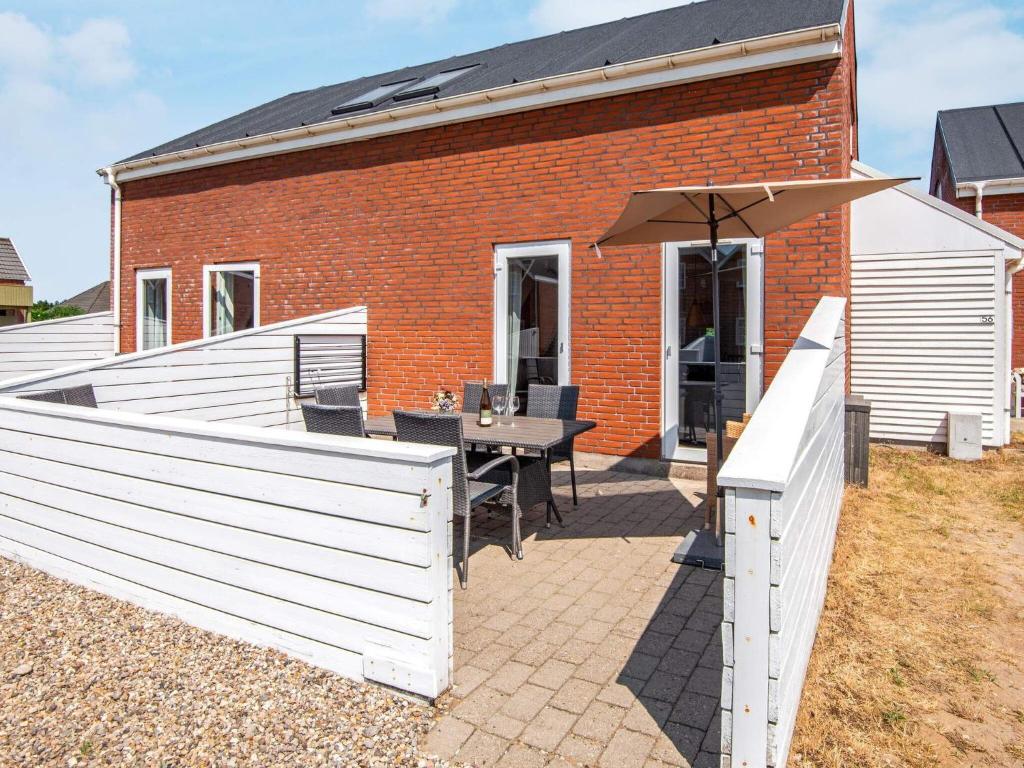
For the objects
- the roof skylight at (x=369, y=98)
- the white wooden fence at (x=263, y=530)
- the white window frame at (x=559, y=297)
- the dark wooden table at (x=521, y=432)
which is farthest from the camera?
the roof skylight at (x=369, y=98)

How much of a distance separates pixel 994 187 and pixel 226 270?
14.1 metres

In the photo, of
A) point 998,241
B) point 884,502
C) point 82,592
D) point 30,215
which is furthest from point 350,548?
point 30,215

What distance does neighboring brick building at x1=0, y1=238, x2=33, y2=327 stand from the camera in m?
28.2

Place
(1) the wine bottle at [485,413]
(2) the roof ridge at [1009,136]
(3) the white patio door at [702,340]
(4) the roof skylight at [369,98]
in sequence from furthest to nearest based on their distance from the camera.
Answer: (2) the roof ridge at [1009,136]
(4) the roof skylight at [369,98]
(3) the white patio door at [702,340]
(1) the wine bottle at [485,413]

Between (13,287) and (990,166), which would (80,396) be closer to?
(990,166)

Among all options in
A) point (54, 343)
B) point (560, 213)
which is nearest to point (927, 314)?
point (560, 213)

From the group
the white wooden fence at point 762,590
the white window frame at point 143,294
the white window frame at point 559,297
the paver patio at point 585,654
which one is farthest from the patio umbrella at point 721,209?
the white window frame at point 143,294

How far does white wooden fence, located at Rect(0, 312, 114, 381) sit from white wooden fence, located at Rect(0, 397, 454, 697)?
667 cm

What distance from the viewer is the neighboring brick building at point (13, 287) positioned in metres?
28.2

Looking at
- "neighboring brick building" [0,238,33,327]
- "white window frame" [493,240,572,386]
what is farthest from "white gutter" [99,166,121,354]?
"neighboring brick building" [0,238,33,327]

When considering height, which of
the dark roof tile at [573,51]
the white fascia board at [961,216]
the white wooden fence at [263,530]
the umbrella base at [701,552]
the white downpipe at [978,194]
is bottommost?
the umbrella base at [701,552]

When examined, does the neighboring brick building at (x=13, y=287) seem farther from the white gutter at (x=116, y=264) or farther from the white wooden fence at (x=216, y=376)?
the white wooden fence at (x=216, y=376)

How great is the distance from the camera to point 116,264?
11531mm

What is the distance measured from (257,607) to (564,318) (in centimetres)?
490
